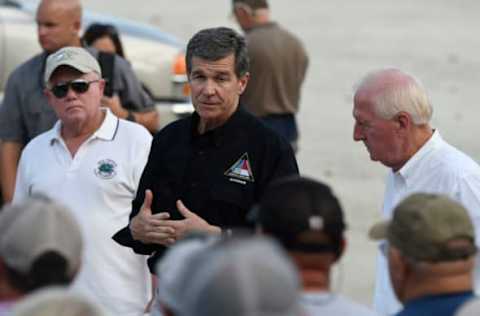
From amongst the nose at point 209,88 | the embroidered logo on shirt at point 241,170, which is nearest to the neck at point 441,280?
the embroidered logo on shirt at point 241,170

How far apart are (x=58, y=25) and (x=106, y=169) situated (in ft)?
6.20

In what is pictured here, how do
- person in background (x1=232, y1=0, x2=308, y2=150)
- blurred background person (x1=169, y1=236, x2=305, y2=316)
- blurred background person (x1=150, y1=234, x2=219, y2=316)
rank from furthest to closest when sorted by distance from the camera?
person in background (x1=232, y1=0, x2=308, y2=150)
blurred background person (x1=150, y1=234, x2=219, y2=316)
blurred background person (x1=169, y1=236, x2=305, y2=316)

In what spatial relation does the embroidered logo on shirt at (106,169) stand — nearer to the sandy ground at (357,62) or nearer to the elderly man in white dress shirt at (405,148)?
the elderly man in white dress shirt at (405,148)

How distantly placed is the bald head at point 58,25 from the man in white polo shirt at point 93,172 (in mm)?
1362

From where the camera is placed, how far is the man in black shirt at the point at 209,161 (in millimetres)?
6004

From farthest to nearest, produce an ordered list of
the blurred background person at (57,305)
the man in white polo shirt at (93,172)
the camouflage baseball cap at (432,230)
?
the man in white polo shirt at (93,172), the camouflage baseball cap at (432,230), the blurred background person at (57,305)

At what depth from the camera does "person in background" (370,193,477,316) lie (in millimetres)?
4457

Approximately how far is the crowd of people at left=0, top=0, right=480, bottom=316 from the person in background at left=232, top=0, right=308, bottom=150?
88.2 inches

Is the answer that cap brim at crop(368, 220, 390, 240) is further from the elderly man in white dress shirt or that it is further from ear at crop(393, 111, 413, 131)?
ear at crop(393, 111, 413, 131)

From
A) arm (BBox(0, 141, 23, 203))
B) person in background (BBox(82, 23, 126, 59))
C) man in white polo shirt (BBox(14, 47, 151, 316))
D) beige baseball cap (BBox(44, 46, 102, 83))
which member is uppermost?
beige baseball cap (BBox(44, 46, 102, 83))

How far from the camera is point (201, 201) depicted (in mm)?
6051

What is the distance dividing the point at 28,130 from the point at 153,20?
13806 mm

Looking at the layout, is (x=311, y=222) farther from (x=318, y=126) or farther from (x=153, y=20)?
(x=153, y=20)

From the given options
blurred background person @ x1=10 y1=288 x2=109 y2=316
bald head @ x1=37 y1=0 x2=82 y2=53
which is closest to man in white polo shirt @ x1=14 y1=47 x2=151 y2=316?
bald head @ x1=37 y1=0 x2=82 y2=53
